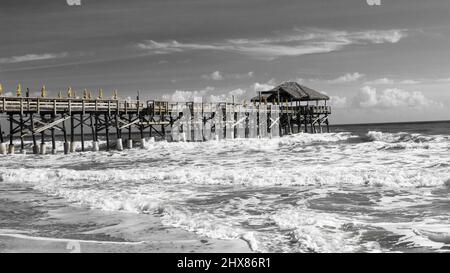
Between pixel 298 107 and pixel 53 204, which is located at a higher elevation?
pixel 298 107

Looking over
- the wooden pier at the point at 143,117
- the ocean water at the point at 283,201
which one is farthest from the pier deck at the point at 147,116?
the ocean water at the point at 283,201

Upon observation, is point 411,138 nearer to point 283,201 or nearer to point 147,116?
point 147,116

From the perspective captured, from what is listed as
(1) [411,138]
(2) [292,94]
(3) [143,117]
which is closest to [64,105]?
(3) [143,117]

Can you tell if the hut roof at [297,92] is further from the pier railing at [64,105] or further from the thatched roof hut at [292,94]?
the pier railing at [64,105]

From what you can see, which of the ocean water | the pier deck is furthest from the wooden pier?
the ocean water

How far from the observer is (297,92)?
169 ft

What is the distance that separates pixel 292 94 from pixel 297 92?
0.87 metres
